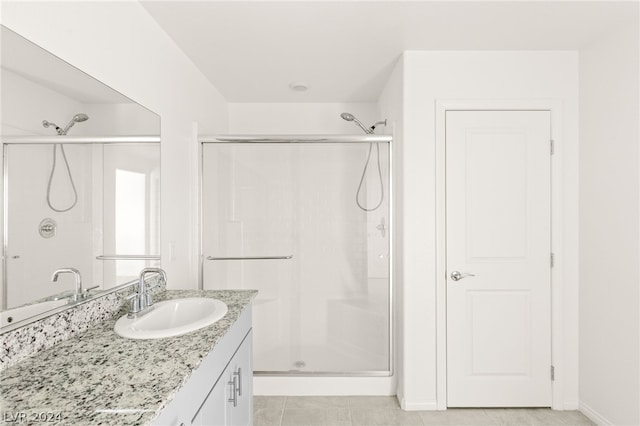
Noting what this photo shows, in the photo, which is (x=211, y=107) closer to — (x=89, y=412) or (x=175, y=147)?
(x=175, y=147)

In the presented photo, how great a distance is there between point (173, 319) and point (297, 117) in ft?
8.05

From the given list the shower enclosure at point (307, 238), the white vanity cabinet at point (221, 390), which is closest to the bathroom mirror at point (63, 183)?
the white vanity cabinet at point (221, 390)

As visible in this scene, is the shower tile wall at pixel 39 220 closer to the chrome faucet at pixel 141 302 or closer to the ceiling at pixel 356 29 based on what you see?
the chrome faucet at pixel 141 302

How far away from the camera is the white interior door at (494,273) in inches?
90.9

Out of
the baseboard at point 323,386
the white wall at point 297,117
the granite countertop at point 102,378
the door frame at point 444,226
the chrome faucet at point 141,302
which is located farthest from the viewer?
the white wall at point 297,117

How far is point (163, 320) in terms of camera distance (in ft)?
5.12

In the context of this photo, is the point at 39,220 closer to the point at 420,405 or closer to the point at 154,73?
the point at 154,73

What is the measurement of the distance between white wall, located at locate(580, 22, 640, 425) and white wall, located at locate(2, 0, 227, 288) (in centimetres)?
266

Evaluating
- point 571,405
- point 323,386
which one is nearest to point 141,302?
point 323,386

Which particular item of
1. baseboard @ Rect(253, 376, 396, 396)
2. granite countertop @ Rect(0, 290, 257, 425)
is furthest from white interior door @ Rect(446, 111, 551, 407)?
granite countertop @ Rect(0, 290, 257, 425)

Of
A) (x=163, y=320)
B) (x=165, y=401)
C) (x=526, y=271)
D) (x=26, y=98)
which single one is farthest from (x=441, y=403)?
(x=26, y=98)

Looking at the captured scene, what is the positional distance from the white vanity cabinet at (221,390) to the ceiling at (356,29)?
1621 millimetres

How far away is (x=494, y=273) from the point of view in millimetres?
2318

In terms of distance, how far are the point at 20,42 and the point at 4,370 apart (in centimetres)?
100
